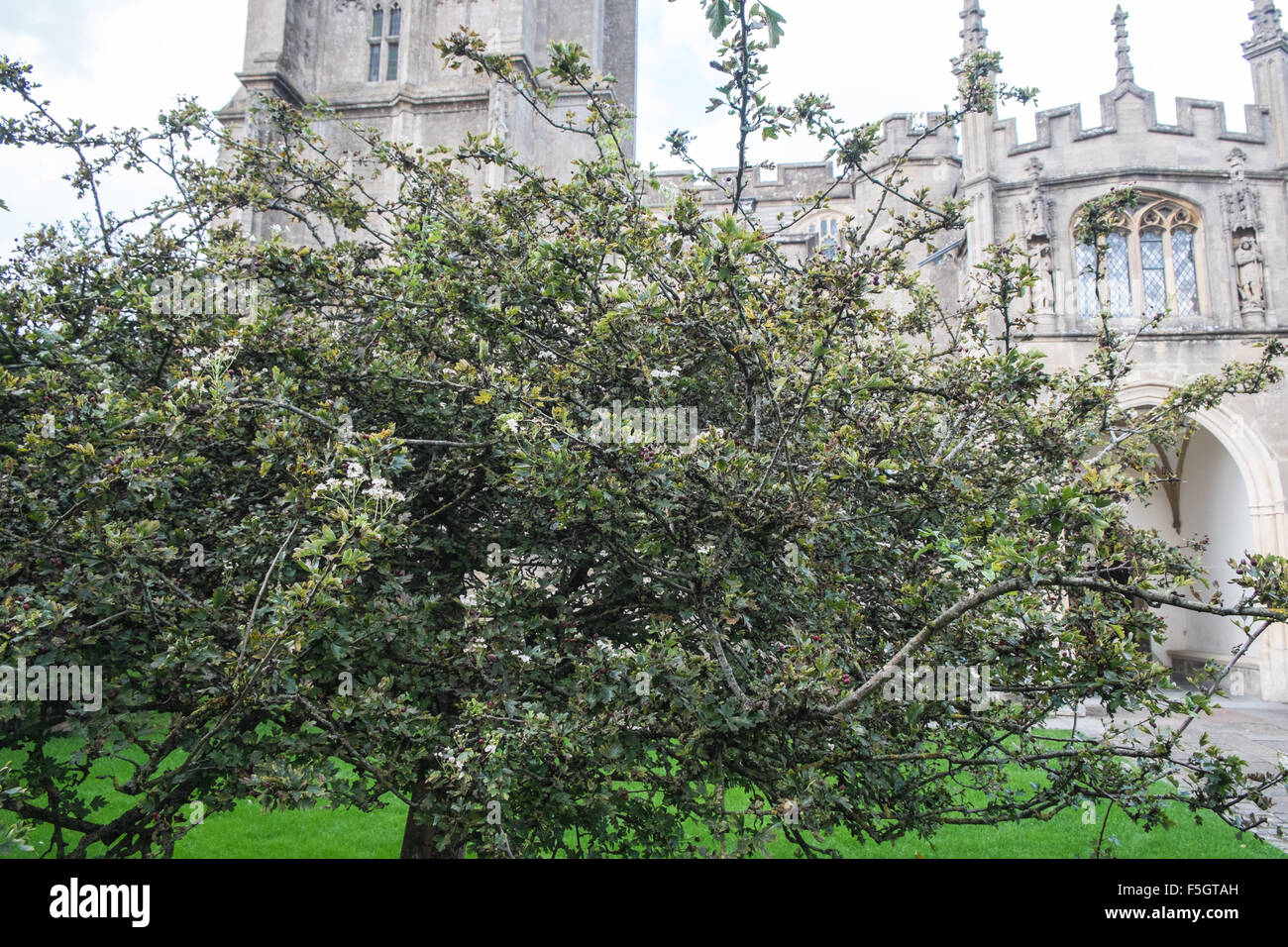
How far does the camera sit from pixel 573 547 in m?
3.60

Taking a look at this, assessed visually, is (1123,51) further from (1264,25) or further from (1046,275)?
(1046,275)

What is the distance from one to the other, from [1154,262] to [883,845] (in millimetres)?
16737

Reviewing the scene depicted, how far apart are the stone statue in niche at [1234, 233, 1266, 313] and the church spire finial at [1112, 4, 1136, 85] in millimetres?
4470

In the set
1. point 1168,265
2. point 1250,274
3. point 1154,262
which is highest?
point 1154,262

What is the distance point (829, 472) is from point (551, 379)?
4.14 feet

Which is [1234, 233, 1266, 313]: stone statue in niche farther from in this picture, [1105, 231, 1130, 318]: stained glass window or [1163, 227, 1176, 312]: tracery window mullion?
[1105, 231, 1130, 318]: stained glass window

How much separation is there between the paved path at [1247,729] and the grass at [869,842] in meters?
1.69

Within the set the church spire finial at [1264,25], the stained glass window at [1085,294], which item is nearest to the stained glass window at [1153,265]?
the stained glass window at [1085,294]

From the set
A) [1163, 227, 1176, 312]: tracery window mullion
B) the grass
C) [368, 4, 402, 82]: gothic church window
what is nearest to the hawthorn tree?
the grass

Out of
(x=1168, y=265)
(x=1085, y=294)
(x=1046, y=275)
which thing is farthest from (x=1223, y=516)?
(x=1046, y=275)

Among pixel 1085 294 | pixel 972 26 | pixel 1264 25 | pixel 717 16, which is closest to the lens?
pixel 717 16

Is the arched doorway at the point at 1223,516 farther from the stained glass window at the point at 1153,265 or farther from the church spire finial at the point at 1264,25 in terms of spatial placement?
the church spire finial at the point at 1264,25

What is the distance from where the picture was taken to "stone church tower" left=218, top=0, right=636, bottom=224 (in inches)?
633
